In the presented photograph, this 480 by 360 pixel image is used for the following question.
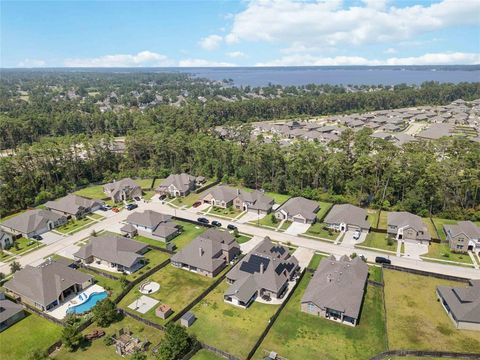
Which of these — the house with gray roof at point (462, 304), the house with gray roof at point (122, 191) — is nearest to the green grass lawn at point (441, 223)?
Result: the house with gray roof at point (462, 304)

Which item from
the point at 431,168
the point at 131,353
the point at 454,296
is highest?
the point at 431,168

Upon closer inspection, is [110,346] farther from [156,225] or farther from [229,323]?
[156,225]

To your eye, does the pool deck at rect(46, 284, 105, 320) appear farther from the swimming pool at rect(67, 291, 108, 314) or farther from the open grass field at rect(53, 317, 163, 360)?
the open grass field at rect(53, 317, 163, 360)

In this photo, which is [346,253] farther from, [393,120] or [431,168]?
[393,120]

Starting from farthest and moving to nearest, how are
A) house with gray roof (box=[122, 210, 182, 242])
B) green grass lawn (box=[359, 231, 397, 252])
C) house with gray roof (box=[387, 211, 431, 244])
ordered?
house with gray roof (box=[122, 210, 182, 242])
house with gray roof (box=[387, 211, 431, 244])
green grass lawn (box=[359, 231, 397, 252])

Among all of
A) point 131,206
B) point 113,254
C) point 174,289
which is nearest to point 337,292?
point 174,289

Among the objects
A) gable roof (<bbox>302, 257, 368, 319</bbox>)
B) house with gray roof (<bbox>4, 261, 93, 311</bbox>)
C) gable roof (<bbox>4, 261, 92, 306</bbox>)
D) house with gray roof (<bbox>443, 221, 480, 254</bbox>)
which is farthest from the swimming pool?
house with gray roof (<bbox>443, 221, 480, 254</bbox>)

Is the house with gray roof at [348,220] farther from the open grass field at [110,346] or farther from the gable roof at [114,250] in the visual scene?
the open grass field at [110,346]

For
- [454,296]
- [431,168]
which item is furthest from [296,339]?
[431,168]
